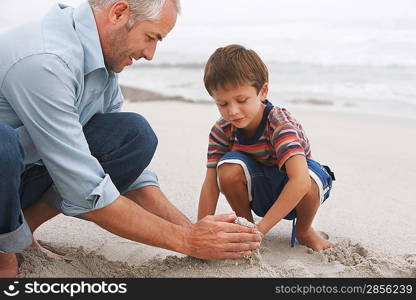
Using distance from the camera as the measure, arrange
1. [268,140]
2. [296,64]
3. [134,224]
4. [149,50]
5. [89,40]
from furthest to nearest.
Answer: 1. [296,64]
2. [268,140]
3. [149,50]
4. [89,40]
5. [134,224]

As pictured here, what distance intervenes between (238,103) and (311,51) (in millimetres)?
12855

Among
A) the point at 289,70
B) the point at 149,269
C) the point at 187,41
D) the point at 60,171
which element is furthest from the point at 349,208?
the point at 187,41

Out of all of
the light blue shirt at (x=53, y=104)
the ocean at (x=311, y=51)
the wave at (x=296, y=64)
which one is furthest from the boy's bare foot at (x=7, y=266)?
the wave at (x=296, y=64)

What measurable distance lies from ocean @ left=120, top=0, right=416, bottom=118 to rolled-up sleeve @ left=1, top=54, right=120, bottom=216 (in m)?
5.86

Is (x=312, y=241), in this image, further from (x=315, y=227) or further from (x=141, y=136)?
(x=141, y=136)

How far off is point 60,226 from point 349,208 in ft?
5.48

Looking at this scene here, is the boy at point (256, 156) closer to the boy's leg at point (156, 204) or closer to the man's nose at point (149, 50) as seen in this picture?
the boy's leg at point (156, 204)

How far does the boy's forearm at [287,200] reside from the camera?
8.11 feet

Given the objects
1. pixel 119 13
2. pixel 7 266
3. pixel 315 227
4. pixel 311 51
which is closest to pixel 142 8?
pixel 119 13

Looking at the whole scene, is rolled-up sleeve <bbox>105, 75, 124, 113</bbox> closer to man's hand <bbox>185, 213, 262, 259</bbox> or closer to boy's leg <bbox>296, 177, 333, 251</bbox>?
man's hand <bbox>185, 213, 262, 259</bbox>

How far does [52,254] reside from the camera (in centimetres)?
251

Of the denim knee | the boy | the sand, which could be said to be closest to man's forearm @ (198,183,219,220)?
the boy

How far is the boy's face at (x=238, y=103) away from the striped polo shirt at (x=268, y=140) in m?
0.09

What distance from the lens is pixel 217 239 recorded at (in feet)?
7.30
